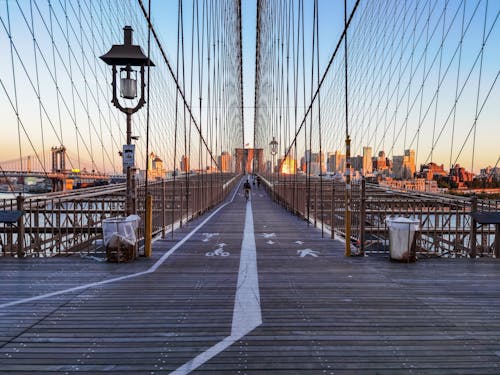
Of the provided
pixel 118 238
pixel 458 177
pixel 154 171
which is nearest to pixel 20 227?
pixel 118 238

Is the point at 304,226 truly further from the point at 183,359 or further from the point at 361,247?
the point at 183,359

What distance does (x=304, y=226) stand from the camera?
1282 cm

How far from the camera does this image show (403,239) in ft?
22.8

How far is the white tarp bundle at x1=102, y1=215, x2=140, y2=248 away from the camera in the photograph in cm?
673

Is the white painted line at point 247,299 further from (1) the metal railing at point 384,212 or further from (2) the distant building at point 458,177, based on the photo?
(2) the distant building at point 458,177

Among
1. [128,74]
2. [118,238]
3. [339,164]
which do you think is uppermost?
[128,74]

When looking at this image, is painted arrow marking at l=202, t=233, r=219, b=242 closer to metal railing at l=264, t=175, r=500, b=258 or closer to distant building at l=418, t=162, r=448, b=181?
metal railing at l=264, t=175, r=500, b=258

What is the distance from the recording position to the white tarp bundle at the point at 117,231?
22.1 feet

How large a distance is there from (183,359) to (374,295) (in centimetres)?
272

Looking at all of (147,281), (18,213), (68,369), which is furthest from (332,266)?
(18,213)

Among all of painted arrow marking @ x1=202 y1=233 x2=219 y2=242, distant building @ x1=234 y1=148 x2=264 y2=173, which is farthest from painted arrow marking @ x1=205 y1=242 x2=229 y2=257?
distant building @ x1=234 y1=148 x2=264 y2=173

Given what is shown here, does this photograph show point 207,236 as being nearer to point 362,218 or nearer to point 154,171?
point 362,218

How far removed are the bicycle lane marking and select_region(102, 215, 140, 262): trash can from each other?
1.99 metres

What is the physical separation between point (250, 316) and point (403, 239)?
3.90 meters
